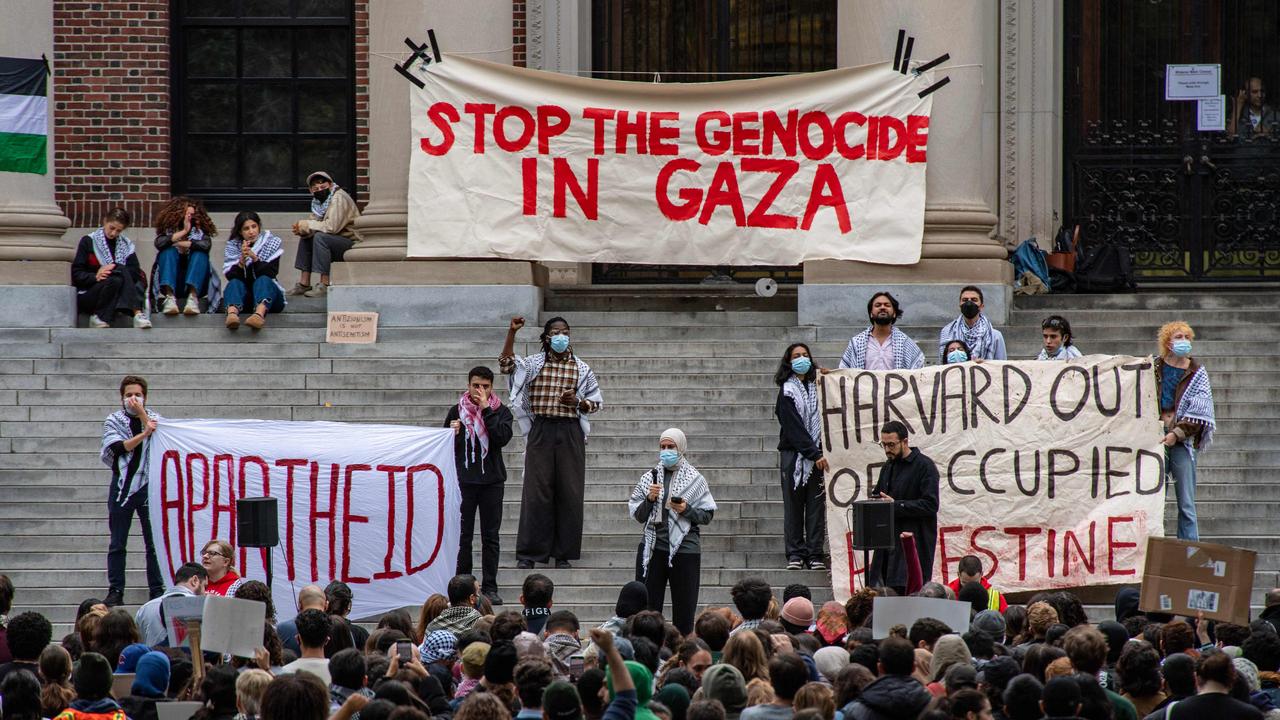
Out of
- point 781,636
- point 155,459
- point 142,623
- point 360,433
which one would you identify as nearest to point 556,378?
point 360,433

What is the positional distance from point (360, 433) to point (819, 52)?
9.88m

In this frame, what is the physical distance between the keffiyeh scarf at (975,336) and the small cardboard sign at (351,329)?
16.9 feet

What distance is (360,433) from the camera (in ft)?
45.4

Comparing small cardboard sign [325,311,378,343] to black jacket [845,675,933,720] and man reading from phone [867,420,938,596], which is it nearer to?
man reading from phone [867,420,938,596]

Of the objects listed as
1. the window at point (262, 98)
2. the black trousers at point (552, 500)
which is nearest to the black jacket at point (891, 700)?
the black trousers at point (552, 500)

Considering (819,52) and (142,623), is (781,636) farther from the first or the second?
(819,52)

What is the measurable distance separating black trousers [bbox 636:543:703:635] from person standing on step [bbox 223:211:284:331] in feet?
21.1

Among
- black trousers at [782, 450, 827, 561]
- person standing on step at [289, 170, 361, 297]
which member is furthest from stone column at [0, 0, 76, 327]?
black trousers at [782, 450, 827, 561]

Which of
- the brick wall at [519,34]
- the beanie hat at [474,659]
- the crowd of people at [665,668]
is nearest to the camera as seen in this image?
the crowd of people at [665,668]

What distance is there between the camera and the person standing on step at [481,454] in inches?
545

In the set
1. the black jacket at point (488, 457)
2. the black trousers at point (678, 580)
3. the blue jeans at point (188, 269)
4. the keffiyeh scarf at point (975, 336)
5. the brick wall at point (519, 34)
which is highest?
the brick wall at point (519, 34)

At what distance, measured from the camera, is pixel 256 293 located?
18.3m

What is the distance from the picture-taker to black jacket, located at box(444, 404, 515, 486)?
13.8 m

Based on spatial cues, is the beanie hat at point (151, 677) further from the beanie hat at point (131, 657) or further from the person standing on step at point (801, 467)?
the person standing on step at point (801, 467)
